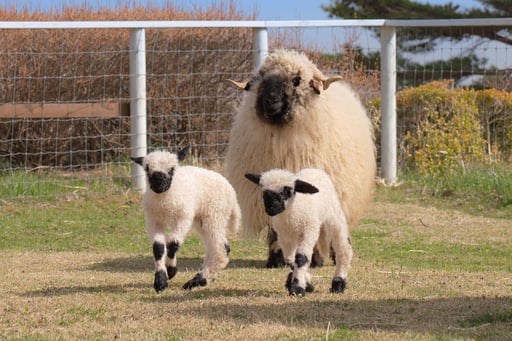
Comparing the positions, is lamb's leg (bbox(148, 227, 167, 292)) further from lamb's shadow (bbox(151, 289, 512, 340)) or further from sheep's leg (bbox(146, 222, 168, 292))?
lamb's shadow (bbox(151, 289, 512, 340))

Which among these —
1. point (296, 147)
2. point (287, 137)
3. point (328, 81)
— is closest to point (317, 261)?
point (296, 147)

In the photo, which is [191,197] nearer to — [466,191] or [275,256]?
[275,256]

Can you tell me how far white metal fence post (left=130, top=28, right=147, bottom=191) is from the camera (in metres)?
14.2

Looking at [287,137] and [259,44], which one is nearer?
[287,137]

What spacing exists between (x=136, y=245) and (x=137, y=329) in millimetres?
4856

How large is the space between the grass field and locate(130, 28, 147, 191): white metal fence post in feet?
3.19

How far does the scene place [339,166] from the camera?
10.2 meters

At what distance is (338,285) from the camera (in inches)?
313

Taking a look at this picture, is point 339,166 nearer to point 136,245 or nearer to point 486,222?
point 136,245

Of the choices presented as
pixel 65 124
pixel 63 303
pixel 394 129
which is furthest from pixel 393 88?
pixel 63 303

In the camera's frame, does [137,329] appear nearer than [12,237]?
Yes

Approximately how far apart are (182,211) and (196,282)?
0.58m

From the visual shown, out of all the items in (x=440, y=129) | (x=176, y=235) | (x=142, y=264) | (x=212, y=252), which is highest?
(x=440, y=129)

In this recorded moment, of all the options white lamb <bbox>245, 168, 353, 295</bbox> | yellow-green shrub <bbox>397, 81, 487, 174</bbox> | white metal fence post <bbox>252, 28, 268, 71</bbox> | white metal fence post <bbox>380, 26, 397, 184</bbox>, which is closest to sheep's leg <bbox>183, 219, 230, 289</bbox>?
white lamb <bbox>245, 168, 353, 295</bbox>
